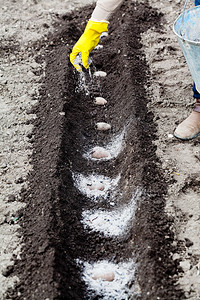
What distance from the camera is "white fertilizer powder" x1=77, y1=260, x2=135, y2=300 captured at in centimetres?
194

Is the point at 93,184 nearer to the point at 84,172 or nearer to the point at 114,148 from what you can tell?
the point at 84,172

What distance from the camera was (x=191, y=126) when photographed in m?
2.74

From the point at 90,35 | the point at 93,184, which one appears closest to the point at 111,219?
the point at 93,184

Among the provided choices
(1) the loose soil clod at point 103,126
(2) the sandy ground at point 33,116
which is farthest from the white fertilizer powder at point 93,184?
(1) the loose soil clod at point 103,126

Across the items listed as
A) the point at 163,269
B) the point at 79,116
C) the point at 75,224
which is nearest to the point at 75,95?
the point at 79,116

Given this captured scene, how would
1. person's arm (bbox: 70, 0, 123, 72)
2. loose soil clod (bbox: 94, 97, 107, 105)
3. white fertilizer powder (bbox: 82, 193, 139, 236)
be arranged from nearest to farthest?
white fertilizer powder (bbox: 82, 193, 139, 236), person's arm (bbox: 70, 0, 123, 72), loose soil clod (bbox: 94, 97, 107, 105)

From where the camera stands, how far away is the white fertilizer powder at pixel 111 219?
88.8 inches

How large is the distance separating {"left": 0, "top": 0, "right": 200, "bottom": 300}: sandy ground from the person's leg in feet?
0.19

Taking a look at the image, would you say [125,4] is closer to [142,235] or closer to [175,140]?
[175,140]

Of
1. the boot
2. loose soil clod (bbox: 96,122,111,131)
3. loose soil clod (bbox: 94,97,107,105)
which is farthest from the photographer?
loose soil clod (bbox: 94,97,107,105)

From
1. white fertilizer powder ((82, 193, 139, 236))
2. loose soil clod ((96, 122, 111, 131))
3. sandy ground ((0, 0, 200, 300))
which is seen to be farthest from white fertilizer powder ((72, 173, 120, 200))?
loose soil clod ((96, 122, 111, 131))

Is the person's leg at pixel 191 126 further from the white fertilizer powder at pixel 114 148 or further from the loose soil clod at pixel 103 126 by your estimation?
the loose soil clod at pixel 103 126

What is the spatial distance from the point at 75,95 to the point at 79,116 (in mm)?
264

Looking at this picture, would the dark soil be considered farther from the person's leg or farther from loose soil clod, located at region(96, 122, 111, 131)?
the person's leg
